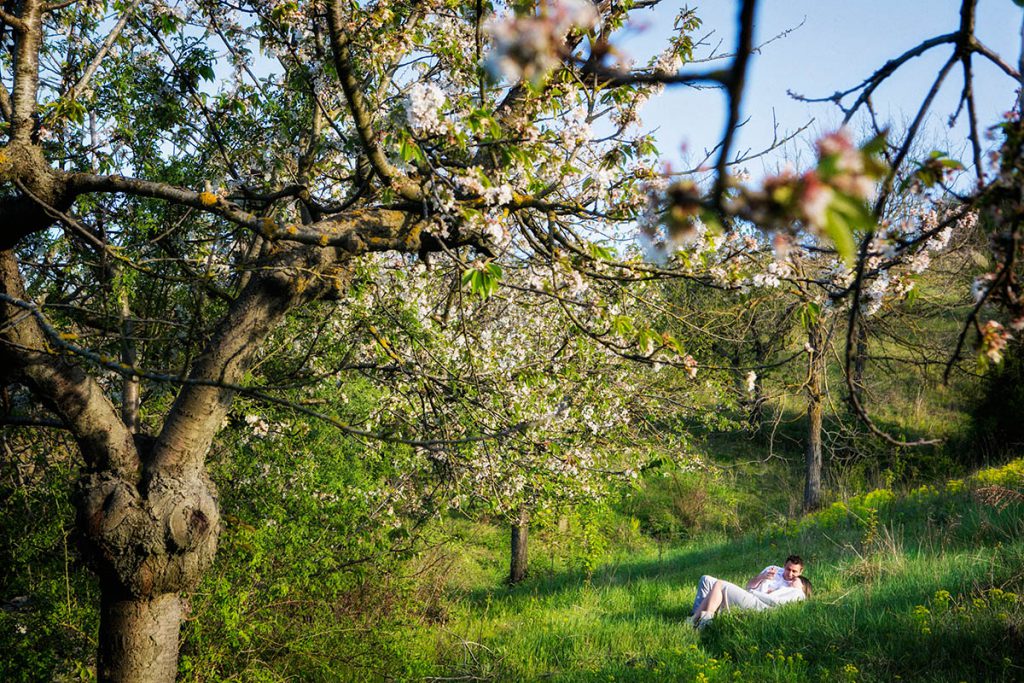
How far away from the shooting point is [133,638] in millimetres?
3840

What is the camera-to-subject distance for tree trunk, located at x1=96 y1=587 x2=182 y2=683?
3.84 metres

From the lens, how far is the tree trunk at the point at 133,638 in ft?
12.6

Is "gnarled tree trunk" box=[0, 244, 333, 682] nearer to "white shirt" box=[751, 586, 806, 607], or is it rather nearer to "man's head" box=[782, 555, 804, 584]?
"white shirt" box=[751, 586, 806, 607]

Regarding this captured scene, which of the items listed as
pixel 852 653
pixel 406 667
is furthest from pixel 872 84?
pixel 406 667

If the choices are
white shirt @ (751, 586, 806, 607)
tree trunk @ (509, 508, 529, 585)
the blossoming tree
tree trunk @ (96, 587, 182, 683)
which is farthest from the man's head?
tree trunk @ (96, 587, 182, 683)

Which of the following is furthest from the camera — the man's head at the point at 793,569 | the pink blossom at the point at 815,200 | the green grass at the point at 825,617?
the man's head at the point at 793,569

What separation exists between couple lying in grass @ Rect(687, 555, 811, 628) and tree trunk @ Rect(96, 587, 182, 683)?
497cm

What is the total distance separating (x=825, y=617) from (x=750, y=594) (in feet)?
4.12

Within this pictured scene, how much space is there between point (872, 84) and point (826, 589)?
6643 mm

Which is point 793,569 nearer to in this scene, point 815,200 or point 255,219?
point 255,219

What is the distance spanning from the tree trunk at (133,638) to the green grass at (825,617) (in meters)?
2.30

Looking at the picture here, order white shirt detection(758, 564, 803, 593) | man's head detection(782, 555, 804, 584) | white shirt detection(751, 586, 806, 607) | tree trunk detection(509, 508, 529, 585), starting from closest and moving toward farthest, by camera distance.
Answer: white shirt detection(751, 586, 806, 607), man's head detection(782, 555, 804, 584), white shirt detection(758, 564, 803, 593), tree trunk detection(509, 508, 529, 585)

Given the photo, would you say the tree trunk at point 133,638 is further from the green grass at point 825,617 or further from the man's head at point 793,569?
the man's head at point 793,569

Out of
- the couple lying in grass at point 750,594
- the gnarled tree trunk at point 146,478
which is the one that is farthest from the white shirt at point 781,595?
the gnarled tree trunk at point 146,478
